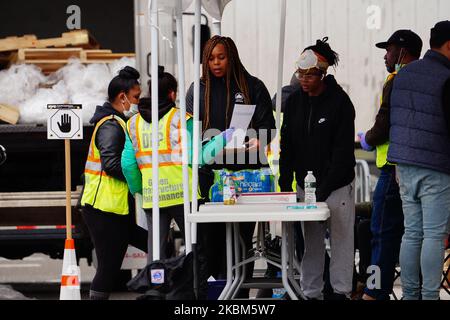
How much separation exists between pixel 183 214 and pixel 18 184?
3.07m

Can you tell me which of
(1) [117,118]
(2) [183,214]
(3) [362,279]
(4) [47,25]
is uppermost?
(4) [47,25]

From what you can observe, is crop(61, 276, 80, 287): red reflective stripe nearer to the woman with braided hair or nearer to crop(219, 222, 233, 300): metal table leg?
the woman with braided hair

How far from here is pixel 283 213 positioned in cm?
691

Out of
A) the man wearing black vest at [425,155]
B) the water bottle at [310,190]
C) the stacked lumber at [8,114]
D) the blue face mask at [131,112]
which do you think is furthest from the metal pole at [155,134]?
the stacked lumber at [8,114]

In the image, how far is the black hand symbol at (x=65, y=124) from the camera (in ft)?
26.6

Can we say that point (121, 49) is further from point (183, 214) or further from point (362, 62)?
point (183, 214)

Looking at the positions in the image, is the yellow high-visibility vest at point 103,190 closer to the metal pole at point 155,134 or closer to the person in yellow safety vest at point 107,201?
the person in yellow safety vest at point 107,201

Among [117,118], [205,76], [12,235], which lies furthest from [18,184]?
[205,76]

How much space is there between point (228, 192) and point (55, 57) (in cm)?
449

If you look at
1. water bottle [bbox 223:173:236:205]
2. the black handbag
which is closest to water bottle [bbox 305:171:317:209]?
water bottle [bbox 223:173:236:205]

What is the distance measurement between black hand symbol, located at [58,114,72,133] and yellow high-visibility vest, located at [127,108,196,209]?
0.53m

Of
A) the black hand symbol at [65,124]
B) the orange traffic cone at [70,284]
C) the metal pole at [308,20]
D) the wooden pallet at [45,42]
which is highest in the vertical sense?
the metal pole at [308,20]

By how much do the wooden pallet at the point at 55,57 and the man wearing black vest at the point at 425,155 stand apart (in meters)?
4.43

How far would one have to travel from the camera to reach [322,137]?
7.77 metres
